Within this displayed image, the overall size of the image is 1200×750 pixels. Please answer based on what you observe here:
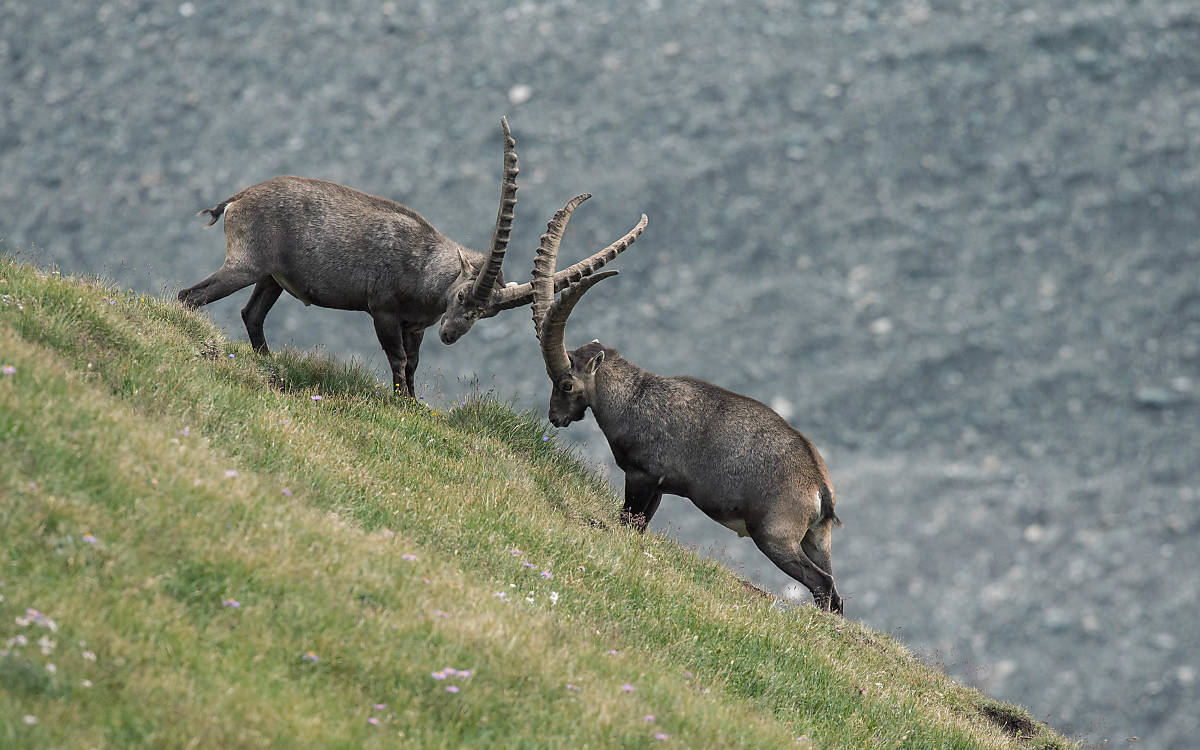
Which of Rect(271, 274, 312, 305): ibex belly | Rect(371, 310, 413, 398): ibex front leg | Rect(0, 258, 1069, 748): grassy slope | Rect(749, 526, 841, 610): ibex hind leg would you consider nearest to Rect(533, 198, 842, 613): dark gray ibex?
Rect(749, 526, 841, 610): ibex hind leg

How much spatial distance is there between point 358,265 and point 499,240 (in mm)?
1604

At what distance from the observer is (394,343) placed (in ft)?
44.3

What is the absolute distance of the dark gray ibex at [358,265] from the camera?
42.5 feet

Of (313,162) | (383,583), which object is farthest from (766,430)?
(313,162)

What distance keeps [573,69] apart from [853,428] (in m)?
45.2

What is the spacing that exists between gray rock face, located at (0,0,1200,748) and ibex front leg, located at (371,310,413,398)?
275 ft

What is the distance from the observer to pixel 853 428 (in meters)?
106

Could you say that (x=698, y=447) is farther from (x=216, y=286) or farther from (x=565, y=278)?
(x=216, y=286)

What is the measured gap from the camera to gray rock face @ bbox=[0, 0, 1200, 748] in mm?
100812

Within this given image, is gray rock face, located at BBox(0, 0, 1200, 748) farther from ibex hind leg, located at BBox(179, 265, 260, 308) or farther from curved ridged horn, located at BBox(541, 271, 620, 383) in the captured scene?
ibex hind leg, located at BBox(179, 265, 260, 308)

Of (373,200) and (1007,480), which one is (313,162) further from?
(373,200)

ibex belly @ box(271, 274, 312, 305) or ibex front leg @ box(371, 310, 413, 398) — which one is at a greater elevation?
ibex belly @ box(271, 274, 312, 305)

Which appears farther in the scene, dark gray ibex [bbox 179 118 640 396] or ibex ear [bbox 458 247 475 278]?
ibex ear [bbox 458 247 475 278]

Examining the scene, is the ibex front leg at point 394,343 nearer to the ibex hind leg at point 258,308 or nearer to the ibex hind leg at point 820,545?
the ibex hind leg at point 258,308
